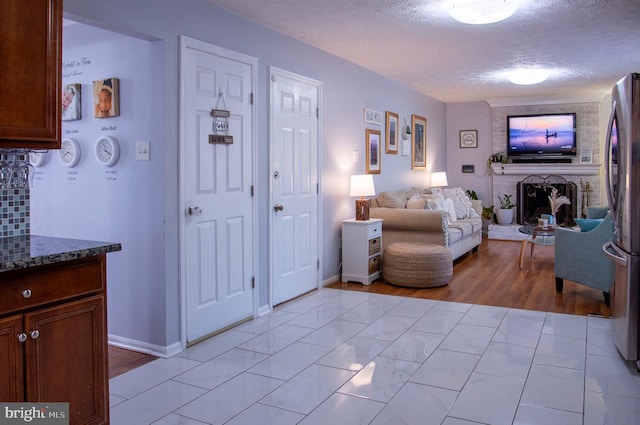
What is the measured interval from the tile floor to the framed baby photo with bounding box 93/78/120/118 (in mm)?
1661

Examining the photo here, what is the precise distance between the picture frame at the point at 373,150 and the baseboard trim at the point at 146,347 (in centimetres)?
345

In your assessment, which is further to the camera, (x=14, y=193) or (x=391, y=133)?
(x=391, y=133)

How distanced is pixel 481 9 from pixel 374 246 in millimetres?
2669

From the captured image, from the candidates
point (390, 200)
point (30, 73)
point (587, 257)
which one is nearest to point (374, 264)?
point (390, 200)


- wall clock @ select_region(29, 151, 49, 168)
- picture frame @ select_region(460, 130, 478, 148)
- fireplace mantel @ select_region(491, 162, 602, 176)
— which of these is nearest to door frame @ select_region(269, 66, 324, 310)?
wall clock @ select_region(29, 151, 49, 168)

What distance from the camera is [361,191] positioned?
551 cm

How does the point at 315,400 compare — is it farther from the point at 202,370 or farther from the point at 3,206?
the point at 3,206

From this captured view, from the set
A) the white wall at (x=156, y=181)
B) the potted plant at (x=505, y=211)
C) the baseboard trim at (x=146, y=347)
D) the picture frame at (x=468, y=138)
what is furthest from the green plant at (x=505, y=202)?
the baseboard trim at (x=146, y=347)

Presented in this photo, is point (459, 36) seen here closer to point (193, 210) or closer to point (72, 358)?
point (193, 210)

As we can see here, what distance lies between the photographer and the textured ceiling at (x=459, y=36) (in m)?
3.84

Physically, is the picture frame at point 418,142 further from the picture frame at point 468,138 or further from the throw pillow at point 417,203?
the throw pillow at point 417,203

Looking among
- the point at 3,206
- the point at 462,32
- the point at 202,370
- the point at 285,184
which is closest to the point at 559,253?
the point at 462,32

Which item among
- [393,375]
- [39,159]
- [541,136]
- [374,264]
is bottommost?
[393,375]

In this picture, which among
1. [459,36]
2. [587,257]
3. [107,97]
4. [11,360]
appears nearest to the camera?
[11,360]
